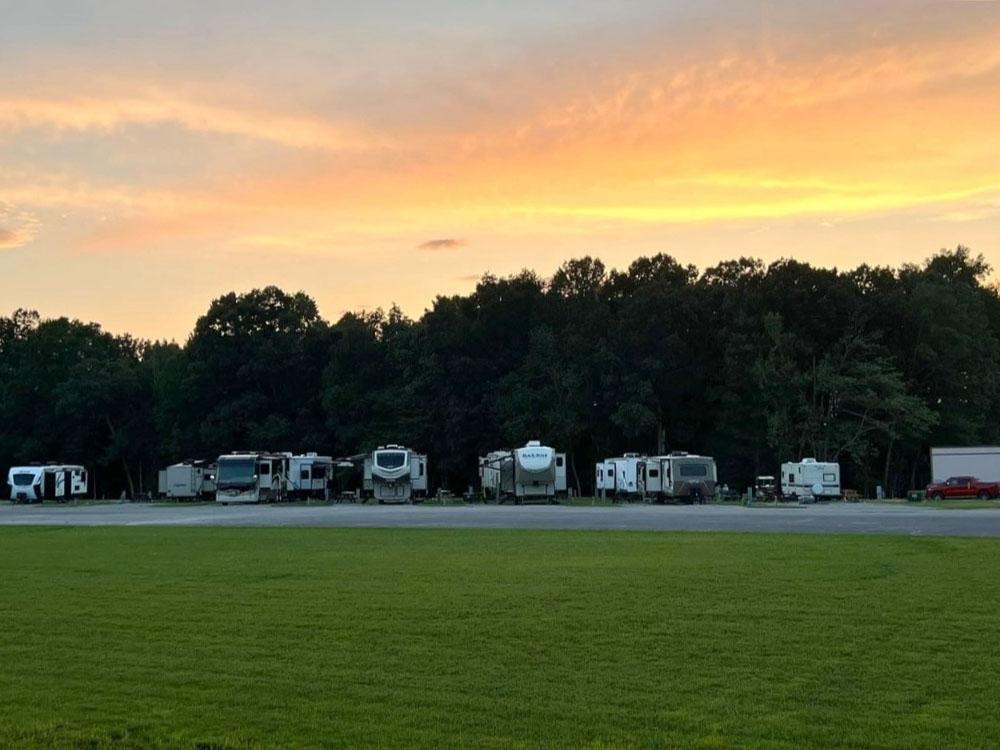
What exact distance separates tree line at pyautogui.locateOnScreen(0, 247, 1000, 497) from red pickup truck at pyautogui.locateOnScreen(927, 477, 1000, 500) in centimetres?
972

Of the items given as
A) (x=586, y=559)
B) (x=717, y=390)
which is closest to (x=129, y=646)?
(x=586, y=559)

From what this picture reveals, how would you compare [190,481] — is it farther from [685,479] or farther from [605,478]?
[685,479]

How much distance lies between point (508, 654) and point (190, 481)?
2868 inches

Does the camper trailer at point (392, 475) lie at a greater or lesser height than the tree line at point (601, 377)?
lesser

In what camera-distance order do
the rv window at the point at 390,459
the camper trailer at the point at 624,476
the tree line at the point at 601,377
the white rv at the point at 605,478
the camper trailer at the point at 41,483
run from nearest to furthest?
the camper trailer at the point at 624,476 < the rv window at the point at 390,459 < the white rv at the point at 605,478 < the tree line at the point at 601,377 < the camper trailer at the point at 41,483

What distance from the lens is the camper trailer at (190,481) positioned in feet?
261

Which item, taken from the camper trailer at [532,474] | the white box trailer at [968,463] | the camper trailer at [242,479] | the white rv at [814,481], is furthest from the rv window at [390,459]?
the white box trailer at [968,463]

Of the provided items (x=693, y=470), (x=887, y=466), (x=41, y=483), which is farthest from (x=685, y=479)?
(x=41, y=483)

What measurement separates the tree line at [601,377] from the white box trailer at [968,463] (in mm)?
7859

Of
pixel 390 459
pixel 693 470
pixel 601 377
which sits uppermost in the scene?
pixel 601 377

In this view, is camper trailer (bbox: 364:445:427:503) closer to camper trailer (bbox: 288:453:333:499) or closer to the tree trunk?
camper trailer (bbox: 288:453:333:499)

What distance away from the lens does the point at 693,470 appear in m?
63.1

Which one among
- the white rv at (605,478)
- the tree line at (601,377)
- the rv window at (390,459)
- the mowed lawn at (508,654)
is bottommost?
the mowed lawn at (508,654)

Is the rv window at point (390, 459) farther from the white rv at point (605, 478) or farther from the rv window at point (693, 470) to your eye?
the rv window at point (693, 470)
